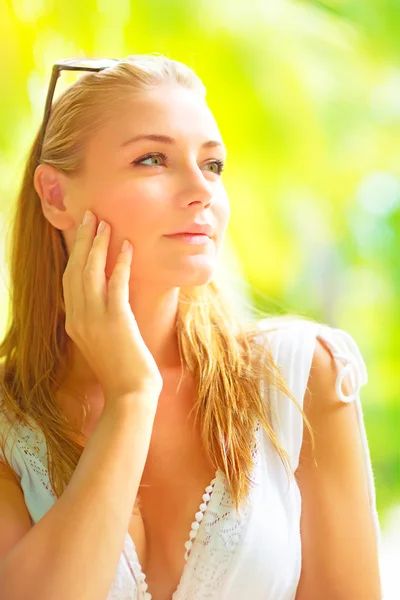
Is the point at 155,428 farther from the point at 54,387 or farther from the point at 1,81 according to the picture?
the point at 1,81

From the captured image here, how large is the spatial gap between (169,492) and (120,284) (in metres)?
0.36

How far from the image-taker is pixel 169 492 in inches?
54.0

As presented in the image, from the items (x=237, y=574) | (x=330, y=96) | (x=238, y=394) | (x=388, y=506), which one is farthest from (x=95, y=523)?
(x=330, y=96)

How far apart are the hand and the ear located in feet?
0.34

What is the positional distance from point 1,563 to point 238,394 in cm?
50

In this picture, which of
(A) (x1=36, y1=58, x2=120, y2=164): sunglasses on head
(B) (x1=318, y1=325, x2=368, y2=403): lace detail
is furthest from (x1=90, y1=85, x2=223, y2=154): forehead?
(B) (x1=318, y1=325, x2=368, y2=403): lace detail

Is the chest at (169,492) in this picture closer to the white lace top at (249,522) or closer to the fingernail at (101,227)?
the white lace top at (249,522)

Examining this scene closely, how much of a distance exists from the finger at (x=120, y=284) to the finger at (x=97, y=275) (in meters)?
0.01

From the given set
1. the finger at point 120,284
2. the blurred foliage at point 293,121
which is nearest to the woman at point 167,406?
the finger at point 120,284

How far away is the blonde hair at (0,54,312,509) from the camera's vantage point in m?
1.39

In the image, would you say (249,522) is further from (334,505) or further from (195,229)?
(195,229)

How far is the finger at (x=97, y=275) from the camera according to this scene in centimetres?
131

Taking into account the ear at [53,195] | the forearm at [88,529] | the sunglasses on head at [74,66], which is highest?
the sunglasses on head at [74,66]

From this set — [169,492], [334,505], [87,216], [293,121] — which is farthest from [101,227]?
[293,121]
